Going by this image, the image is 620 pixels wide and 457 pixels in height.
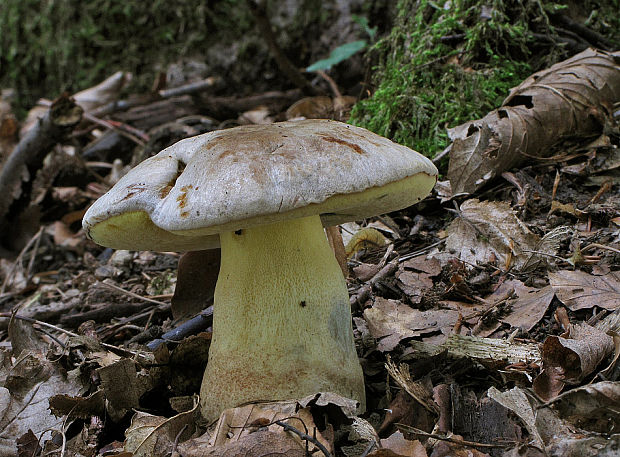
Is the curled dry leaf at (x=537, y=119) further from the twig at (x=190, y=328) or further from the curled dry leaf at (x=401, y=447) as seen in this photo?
the curled dry leaf at (x=401, y=447)

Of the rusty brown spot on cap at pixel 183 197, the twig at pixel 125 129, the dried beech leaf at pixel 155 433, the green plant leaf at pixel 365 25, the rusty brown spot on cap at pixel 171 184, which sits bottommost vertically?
the twig at pixel 125 129

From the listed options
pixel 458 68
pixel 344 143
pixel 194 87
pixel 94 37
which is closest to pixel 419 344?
pixel 344 143

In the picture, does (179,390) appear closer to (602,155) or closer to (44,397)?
(44,397)

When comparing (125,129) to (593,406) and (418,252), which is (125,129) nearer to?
(418,252)

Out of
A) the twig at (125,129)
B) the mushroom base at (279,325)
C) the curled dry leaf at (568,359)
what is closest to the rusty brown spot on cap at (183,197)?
the mushroom base at (279,325)

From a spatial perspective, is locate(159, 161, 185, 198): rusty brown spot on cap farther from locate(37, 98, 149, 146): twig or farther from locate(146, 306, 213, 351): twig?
locate(37, 98, 149, 146): twig
